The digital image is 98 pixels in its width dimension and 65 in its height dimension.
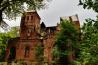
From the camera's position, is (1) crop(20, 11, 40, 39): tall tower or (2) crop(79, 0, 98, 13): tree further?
(1) crop(20, 11, 40, 39): tall tower

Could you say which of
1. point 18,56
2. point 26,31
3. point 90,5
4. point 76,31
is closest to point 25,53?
point 18,56

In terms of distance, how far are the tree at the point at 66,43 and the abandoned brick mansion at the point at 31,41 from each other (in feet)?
9.80

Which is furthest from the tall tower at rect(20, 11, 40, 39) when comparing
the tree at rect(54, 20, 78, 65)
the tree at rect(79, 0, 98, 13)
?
the tree at rect(79, 0, 98, 13)

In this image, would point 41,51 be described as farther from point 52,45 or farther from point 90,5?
point 90,5

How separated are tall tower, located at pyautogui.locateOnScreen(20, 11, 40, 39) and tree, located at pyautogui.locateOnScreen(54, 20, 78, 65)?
28.6 ft

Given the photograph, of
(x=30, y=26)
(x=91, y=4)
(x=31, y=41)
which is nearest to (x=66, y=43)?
(x=31, y=41)

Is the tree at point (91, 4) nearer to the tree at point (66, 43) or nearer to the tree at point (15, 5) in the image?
the tree at point (15, 5)

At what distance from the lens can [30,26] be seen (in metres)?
51.3

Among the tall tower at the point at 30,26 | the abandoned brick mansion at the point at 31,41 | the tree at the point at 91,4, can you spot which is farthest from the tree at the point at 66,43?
the tree at the point at 91,4

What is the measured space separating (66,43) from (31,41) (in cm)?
949

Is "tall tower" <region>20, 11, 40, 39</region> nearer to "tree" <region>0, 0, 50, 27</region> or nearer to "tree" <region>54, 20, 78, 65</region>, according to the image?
"tree" <region>54, 20, 78, 65</region>

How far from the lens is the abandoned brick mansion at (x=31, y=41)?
47422mm

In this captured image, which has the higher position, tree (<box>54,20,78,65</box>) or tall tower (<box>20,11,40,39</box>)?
tall tower (<box>20,11,40,39</box>)

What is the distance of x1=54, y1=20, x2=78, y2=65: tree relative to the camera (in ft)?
137
